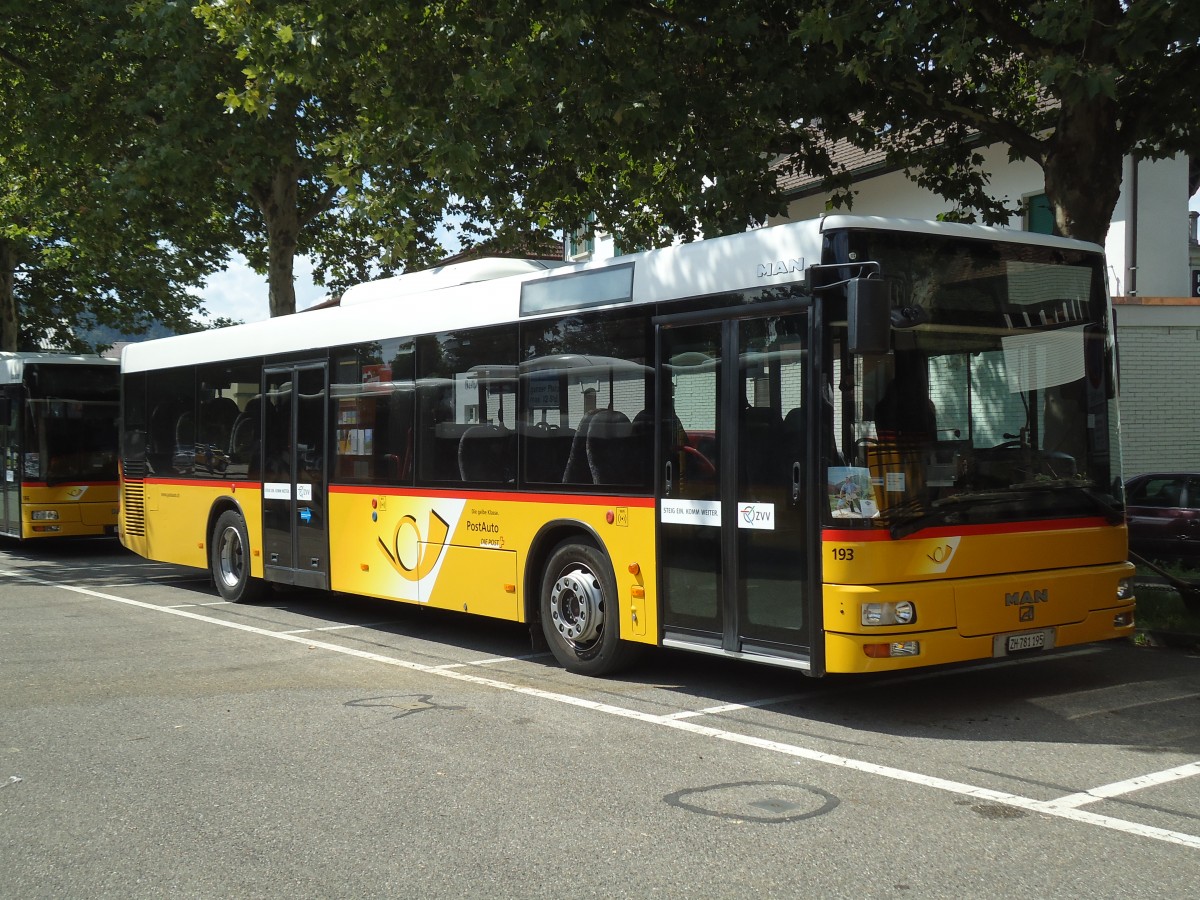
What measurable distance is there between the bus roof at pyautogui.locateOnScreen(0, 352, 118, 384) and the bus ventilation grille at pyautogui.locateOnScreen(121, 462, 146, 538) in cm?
482

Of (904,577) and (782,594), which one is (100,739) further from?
(904,577)

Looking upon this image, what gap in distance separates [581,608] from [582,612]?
1.2 inches

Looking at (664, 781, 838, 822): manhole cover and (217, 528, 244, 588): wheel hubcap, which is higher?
(217, 528, 244, 588): wheel hubcap

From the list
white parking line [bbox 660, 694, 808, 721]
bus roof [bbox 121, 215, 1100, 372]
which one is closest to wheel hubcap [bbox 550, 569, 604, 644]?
white parking line [bbox 660, 694, 808, 721]

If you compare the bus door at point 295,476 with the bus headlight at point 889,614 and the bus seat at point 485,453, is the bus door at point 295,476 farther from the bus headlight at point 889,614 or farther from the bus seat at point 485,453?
the bus headlight at point 889,614

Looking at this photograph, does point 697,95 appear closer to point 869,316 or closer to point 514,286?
point 514,286

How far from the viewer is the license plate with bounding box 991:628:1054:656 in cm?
761

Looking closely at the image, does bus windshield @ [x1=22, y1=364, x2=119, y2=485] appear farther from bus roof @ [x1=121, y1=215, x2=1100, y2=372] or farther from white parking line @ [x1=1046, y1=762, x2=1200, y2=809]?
white parking line @ [x1=1046, y1=762, x2=1200, y2=809]

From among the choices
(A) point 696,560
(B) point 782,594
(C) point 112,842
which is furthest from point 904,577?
(C) point 112,842

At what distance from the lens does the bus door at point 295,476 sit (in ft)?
40.3

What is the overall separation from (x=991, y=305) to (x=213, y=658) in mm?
6398

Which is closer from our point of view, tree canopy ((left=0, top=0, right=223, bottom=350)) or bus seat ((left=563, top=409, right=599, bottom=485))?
bus seat ((left=563, top=409, right=599, bottom=485))

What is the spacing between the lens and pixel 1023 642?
25.3ft

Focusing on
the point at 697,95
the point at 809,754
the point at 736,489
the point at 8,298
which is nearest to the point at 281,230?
the point at 697,95
